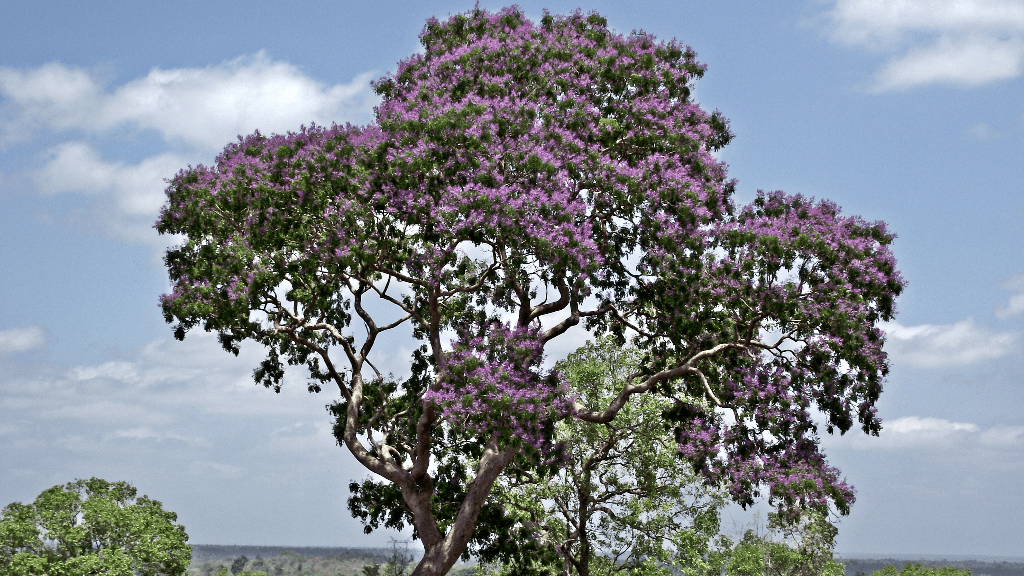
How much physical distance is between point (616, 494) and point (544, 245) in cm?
1287

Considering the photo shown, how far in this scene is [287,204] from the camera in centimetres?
1670

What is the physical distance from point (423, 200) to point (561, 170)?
96.0 inches

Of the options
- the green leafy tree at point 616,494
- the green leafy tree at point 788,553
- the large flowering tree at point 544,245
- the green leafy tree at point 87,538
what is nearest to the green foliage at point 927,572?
the green leafy tree at point 788,553

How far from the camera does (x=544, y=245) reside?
1509 centimetres

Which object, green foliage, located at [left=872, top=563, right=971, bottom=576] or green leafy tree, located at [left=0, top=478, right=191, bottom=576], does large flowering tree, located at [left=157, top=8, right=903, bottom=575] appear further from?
green foliage, located at [left=872, top=563, right=971, bottom=576]

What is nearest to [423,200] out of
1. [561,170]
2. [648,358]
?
[561,170]

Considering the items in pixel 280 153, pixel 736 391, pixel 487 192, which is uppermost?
pixel 280 153

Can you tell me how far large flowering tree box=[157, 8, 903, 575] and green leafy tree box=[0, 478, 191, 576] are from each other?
16.2 ft

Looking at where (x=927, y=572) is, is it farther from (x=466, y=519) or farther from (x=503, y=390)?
(x=503, y=390)

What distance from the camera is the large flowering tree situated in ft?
51.8

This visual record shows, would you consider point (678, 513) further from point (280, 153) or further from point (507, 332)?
point (280, 153)

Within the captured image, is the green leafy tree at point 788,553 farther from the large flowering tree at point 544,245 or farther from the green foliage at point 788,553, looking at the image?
the large flowering tree at point 544,245

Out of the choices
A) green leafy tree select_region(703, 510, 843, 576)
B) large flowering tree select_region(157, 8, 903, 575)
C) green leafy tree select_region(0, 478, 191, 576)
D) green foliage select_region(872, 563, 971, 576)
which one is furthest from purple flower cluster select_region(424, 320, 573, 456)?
green foliage select_region(872, 563, 971, 576)

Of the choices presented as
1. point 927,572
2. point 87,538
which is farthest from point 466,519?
point 927,572
